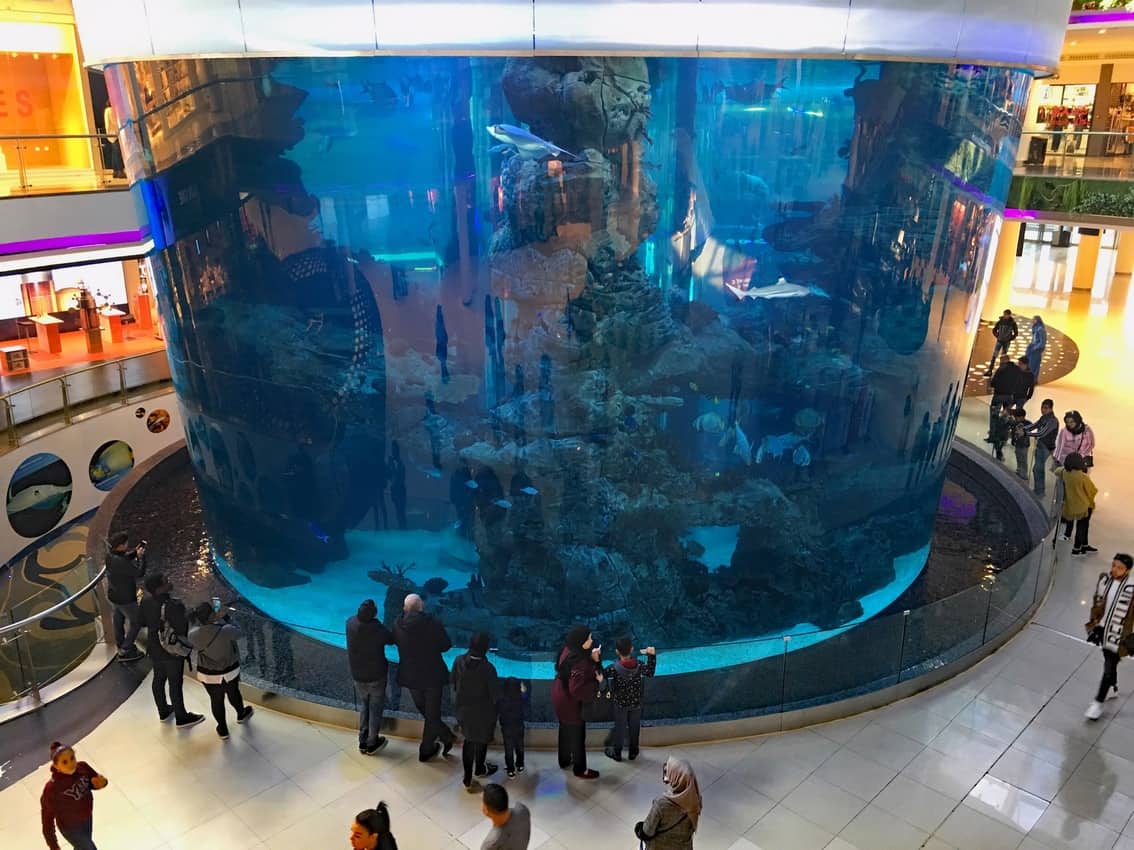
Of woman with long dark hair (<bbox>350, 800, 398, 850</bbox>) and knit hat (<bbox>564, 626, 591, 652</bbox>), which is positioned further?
knit hat (<bbox>564, 626, 591, 652</bbox>)

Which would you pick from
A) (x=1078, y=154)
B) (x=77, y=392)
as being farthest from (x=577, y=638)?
(x=1078, y=154)

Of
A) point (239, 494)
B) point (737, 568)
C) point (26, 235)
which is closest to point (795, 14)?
point (737, 568)

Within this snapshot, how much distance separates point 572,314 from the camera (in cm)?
910

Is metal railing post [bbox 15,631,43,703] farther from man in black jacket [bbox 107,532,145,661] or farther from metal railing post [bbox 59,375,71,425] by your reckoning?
metal railing post [bbox 59,375,71,425]

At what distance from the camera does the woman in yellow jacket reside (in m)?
11.9

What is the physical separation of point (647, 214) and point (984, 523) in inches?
296

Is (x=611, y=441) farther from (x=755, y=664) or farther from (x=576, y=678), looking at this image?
(x=576, y=678)

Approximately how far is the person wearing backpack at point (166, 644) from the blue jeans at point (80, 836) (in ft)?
6.34

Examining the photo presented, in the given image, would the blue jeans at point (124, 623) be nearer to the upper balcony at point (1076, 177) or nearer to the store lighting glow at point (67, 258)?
the store lighting glow at point (67, 258)

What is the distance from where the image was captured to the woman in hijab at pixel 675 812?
18.8 ft

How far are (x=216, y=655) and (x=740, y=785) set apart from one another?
4.64 metres

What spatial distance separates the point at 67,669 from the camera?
9688 mm

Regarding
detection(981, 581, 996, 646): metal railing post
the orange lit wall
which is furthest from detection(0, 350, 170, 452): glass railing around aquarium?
detection(981, 581, 996, 646): metal railing post

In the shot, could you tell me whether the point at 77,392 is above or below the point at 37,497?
above
